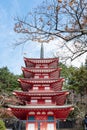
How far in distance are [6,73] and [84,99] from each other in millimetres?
19252

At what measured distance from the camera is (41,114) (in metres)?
27.7

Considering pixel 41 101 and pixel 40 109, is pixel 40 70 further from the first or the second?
pixel 40 109

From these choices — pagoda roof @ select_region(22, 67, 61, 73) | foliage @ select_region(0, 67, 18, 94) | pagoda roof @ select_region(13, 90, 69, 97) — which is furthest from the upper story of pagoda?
foliage @ select_region(0, 67, 18, 94)

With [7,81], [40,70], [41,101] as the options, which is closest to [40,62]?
[40,70]

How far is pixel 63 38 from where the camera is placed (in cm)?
859

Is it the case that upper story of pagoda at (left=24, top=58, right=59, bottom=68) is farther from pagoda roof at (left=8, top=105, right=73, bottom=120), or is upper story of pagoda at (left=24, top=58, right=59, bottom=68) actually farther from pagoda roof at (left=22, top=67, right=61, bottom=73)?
pagoda roof at (left=8, top=105, right=73, bottom=120)

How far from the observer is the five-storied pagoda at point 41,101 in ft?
88.8

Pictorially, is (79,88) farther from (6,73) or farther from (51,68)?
(6,73)

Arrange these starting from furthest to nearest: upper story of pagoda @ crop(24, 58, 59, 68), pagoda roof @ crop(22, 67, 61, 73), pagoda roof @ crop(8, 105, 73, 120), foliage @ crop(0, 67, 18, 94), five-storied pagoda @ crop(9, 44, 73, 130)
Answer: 1. foliage @ crop(0, 67, 18, 94)
2. upper story of pagoda @ crop(24, 58, 59, 68)
3. pagoda roof @ crop(22, 67, 61, 73)
4. five-storied pagoda @ crop(9, 44, 73, 130)
5. pagoda roof @ crop(8, 105, 73, 120)

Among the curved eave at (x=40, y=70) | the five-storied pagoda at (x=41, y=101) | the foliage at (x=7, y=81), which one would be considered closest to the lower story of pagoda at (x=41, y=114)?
the five-storied pagoda at (x=41, y=101)

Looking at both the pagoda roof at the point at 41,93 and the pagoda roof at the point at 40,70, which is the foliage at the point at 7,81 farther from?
the pagoda roof at the point at 41,93

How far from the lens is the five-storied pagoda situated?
1065 inches

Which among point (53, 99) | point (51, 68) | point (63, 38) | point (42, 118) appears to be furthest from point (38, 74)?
point (63, 38)

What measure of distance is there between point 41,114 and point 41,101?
1491 millimetres
